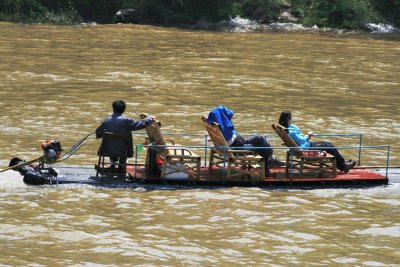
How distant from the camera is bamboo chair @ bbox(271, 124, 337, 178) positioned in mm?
16531

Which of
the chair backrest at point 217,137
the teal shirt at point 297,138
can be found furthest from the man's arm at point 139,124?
the teal shirt at point 297,138

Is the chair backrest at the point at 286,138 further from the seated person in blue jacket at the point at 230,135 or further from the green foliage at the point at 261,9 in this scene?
the green foliage at the point at 261,9

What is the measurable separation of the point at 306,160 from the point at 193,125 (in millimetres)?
7194

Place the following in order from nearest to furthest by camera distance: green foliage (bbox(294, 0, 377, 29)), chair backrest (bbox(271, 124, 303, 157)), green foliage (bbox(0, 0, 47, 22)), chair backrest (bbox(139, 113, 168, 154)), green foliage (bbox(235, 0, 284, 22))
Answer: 1. chair backrest (bbox(139, 113, 168, 154))
2. chair backrest (bbox(271, 124, 303, 157))
3. green foliage (bbox(0, 0, 47, 22))
4. green foliage (bbox(294, 0, 377, 29))
5. green foliage (bbox(235, 0, 284, 22))

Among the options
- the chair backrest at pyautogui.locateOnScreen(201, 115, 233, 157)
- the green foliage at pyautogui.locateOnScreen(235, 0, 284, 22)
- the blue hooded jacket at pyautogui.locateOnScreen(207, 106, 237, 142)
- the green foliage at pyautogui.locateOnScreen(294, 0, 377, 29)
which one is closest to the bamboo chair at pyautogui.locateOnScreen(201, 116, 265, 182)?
the chair backrest at pyautogui.locateOnScreen(201, 115, 233, 157)

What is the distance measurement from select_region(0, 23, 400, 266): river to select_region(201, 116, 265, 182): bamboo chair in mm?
313

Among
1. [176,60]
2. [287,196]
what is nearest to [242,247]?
[287,196]

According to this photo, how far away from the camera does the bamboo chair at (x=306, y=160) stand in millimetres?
16531

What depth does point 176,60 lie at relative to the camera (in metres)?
37.3

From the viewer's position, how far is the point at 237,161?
639 inches

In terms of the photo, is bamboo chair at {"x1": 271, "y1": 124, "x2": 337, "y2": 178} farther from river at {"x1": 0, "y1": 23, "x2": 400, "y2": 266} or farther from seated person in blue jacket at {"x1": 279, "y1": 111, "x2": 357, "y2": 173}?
river at {"x1": 0, "y1": 23, "x2": 400, "y2": 266}

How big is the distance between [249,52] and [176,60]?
508 cm

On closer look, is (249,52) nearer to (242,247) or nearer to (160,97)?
(160,97)

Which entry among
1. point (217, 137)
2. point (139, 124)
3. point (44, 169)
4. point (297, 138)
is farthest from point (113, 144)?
point (297, 138)
